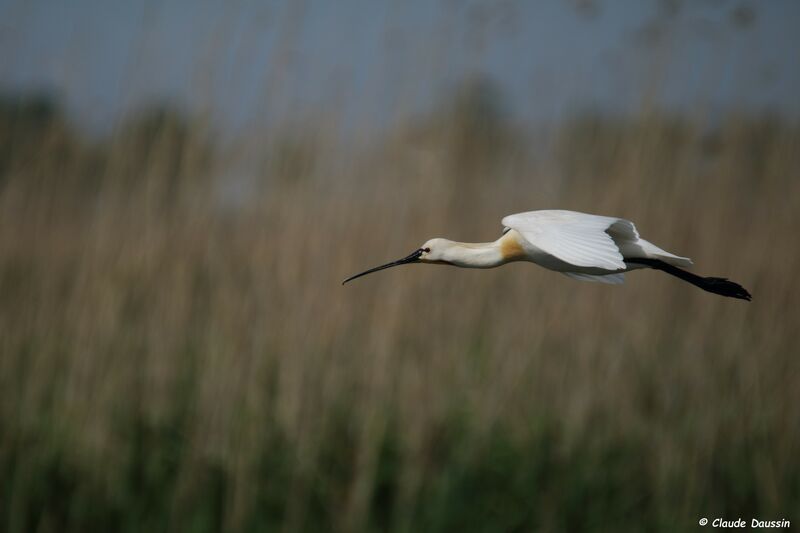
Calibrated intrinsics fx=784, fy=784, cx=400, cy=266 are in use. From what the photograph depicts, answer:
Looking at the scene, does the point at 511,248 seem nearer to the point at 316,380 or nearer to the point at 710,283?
the point at 710,283

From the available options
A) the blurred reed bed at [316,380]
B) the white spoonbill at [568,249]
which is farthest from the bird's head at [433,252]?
the blurred reed bed at [316,380]

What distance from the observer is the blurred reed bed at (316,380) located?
1.90m

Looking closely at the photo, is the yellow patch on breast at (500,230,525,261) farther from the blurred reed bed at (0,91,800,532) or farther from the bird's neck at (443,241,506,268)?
the blurred reed bed at (0,91,800,532)

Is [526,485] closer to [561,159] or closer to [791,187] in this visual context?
[791,187]

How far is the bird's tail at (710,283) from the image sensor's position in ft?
0.91

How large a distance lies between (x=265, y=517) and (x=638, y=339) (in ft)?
3.35

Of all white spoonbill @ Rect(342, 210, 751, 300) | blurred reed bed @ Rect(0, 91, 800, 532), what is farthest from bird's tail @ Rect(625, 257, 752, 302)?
blurred reed bed @ Rect(0, 91, 800, 532)

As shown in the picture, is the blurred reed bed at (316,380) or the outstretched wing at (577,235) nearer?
the outstretched wing at (577,235)

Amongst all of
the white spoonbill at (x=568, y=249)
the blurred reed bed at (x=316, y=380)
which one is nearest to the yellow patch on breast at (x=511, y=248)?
the white spoonbill at (x=568, y=249)

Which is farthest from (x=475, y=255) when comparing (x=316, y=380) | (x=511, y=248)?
(x=316, y=380)

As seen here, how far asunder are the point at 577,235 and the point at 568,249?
2 centimetres

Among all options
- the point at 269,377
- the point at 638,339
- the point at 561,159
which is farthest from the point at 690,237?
the point at 269,377

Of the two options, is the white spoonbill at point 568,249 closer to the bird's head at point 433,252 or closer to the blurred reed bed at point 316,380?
the bird's head at point 433,252

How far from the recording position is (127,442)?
78.8 inches
